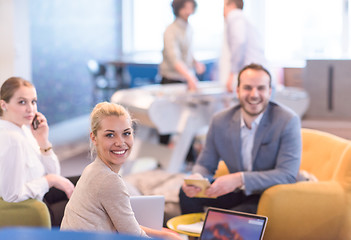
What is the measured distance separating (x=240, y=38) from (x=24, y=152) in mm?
2297

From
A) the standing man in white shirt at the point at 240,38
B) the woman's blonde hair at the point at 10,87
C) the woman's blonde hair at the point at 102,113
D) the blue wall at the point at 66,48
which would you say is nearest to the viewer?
the woman's blonde hair at the point at 102,113

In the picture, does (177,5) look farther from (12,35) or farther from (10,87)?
(10,87)

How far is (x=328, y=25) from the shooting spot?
9352 millimetres

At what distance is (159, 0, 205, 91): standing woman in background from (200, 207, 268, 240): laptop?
2.74m

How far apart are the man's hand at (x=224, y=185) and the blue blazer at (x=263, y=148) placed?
0.05m

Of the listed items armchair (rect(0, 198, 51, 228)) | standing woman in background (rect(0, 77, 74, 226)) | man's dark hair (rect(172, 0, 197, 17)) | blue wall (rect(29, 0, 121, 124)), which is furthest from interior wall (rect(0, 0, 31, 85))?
armchair (rect(0, 198, 51, 228))

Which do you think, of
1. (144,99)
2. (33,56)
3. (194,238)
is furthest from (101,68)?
(194,238)

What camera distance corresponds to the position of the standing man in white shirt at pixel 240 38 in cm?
475

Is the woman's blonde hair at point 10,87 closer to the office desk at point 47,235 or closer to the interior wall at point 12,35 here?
the office desk at point 47,235

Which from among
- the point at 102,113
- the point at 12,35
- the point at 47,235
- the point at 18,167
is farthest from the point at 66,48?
the point at 47,235

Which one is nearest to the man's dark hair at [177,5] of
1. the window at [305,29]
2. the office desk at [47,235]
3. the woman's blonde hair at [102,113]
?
the woman's blonde hair at [102,113]

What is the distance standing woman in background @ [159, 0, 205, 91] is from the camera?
226 inches

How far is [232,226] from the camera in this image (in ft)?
9.84

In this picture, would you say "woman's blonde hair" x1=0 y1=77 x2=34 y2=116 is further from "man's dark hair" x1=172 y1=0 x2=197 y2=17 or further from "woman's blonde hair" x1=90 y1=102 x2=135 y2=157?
"man's dark hair" x1=172 y1=0 x2=197 y2=17
